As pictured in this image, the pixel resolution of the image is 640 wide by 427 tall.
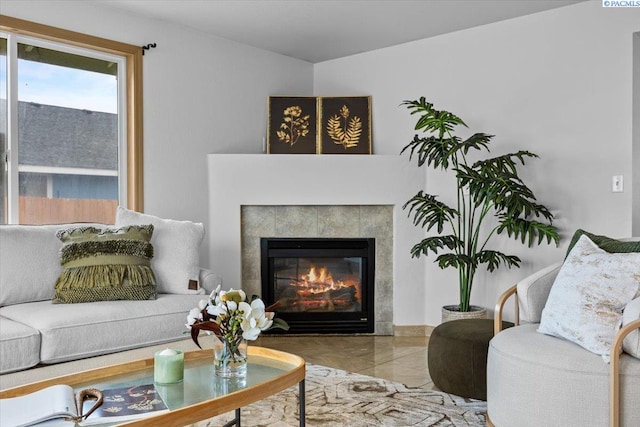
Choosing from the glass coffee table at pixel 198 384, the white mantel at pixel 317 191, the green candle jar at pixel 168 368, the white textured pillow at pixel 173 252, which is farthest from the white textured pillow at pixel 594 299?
the white mantel at pixel 317 191

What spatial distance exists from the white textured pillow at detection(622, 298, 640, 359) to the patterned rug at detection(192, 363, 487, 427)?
86 centimetres

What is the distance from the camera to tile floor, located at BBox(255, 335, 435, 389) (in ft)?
12.4

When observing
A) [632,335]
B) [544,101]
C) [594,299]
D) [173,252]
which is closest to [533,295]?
[594,299]

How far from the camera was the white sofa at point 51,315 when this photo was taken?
2713 mm

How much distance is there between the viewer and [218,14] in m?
4.31

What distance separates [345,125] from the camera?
5188mm

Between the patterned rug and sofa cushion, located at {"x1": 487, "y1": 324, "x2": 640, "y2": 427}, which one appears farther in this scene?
the patterned rug

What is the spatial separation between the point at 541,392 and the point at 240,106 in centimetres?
355

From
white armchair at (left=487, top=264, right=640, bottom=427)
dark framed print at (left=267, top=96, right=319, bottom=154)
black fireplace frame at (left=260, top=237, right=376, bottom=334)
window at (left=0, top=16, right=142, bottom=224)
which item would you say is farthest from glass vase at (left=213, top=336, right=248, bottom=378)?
dark framed print at (left=267, top=96, right=319, bottom=154)

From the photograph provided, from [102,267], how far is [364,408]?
1.60 m

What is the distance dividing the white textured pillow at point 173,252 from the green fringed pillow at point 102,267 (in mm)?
160

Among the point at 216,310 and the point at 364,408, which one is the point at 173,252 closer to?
the point at 364,408

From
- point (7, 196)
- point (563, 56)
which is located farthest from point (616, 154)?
point (7, 196)

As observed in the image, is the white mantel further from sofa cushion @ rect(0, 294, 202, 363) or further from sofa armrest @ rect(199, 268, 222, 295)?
sofa cushion @ rect(0, 294, 202, 363)
